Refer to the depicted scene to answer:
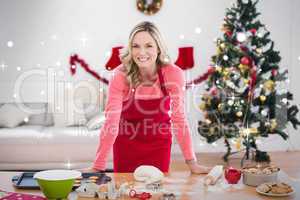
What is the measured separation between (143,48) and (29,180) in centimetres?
84

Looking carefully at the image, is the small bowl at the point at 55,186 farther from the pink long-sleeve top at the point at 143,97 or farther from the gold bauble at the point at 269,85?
the gold bauble at the point at 269,85

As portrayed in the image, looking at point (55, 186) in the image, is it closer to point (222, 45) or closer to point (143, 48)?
point (143, 48)

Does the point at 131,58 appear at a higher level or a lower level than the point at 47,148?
higher

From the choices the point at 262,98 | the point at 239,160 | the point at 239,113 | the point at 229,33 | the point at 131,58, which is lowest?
the point at 239,160

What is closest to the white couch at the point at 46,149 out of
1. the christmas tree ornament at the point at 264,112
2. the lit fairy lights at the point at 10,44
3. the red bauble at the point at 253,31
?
the lit fairy lights at the point at 10,44

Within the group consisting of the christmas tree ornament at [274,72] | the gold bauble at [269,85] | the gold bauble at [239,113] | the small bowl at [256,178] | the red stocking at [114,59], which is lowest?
the small bowl at [256,178]

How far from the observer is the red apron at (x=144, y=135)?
237 centimetres

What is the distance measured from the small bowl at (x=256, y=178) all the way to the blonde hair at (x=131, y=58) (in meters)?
0.79

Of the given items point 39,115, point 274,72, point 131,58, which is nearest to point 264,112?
point 274,72

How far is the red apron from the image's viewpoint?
2.37 metres

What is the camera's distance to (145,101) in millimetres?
2432

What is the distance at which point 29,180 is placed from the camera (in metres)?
1.82

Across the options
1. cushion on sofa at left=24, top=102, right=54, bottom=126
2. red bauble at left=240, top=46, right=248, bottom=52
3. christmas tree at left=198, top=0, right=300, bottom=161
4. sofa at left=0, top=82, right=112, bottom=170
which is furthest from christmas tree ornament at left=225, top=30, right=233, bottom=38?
cushion on sofa at left=24, top=102, right=54, bottom=126

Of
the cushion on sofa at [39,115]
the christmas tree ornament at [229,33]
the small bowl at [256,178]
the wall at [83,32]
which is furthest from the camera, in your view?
the wall at [83,32]
